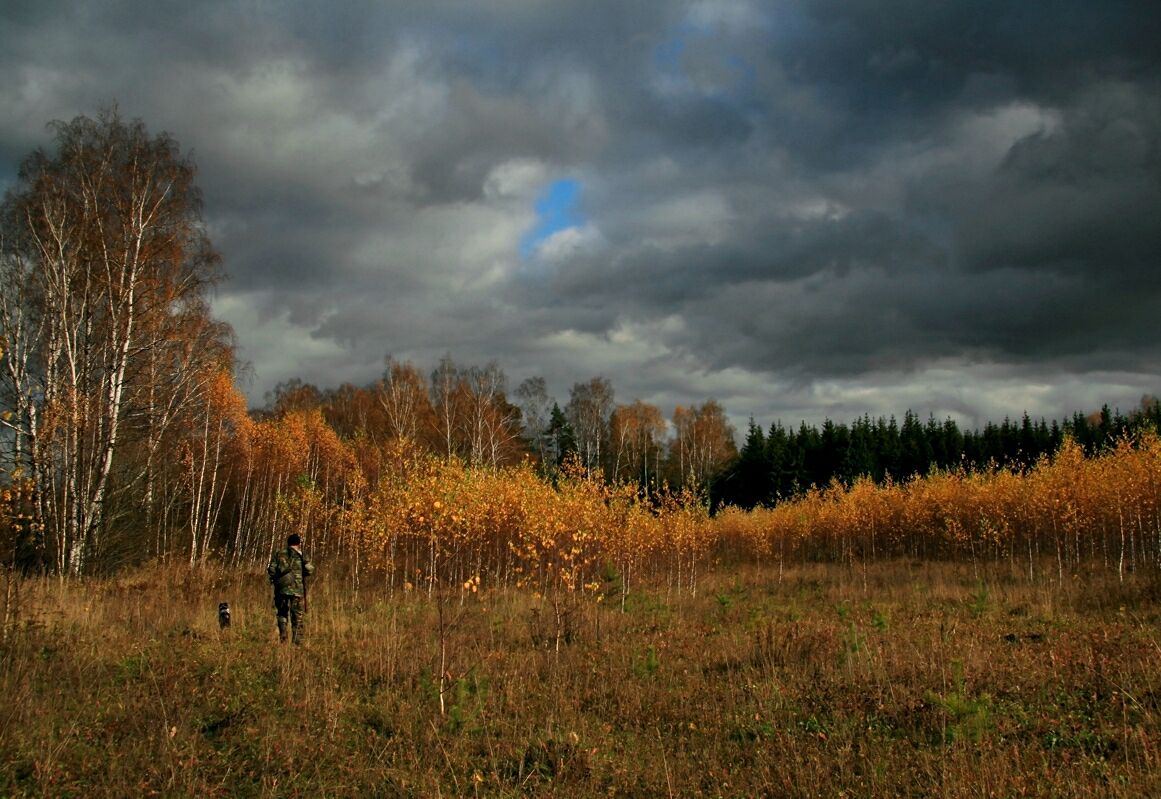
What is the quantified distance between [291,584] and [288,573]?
9.2 inches

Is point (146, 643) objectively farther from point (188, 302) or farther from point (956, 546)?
point (956, 546)

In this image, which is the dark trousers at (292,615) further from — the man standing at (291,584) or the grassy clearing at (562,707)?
the grassy clearing at (562,707)

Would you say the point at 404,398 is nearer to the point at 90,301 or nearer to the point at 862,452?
the point at 90,301

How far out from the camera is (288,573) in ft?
48.2

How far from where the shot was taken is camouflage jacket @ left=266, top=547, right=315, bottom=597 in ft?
48.1

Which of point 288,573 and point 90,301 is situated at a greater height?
point 90,301

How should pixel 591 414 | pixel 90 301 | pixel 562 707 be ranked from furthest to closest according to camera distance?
pixel 591 414, pixel 90 301, pixel 562 707

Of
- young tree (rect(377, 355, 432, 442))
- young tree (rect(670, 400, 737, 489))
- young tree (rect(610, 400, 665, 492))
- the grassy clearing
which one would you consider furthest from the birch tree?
young tree (rect(670, 400, 737, 489))

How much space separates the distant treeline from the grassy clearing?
59.4 m

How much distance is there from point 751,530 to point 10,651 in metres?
35.7

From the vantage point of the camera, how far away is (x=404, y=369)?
49.4 metres

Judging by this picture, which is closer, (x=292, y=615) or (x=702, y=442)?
(x=292, y=615)

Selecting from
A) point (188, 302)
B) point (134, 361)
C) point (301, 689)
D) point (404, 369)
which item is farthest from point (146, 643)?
point (404, 369)

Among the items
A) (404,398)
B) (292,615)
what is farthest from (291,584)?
(404,398)
